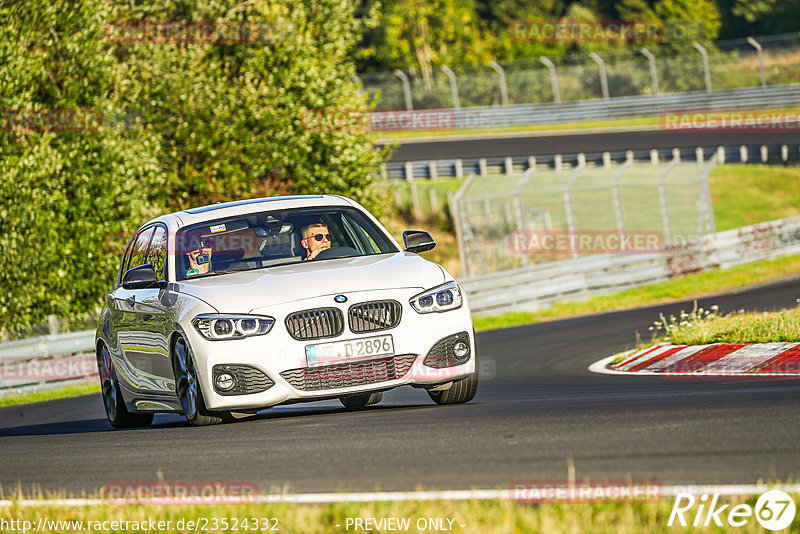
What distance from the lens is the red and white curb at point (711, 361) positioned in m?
10.7

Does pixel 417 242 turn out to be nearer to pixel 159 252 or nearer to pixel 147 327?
pixel 159 252

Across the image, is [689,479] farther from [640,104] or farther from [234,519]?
[640,104]

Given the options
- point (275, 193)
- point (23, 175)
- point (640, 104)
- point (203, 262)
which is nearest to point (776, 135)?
point (640, 104)

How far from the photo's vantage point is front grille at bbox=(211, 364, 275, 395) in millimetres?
8219

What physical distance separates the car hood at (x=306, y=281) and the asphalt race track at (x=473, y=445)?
85 cm

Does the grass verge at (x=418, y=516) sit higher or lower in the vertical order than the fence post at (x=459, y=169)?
higher

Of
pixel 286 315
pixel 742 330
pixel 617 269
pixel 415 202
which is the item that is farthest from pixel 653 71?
pixel 286 315

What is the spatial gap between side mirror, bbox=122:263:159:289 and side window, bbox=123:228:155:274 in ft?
2.77

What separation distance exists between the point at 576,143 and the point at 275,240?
36.2 m

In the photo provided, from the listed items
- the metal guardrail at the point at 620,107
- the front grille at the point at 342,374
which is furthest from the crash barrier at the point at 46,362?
the metal guardrail at the point at 620,107

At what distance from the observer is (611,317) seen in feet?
64.1
